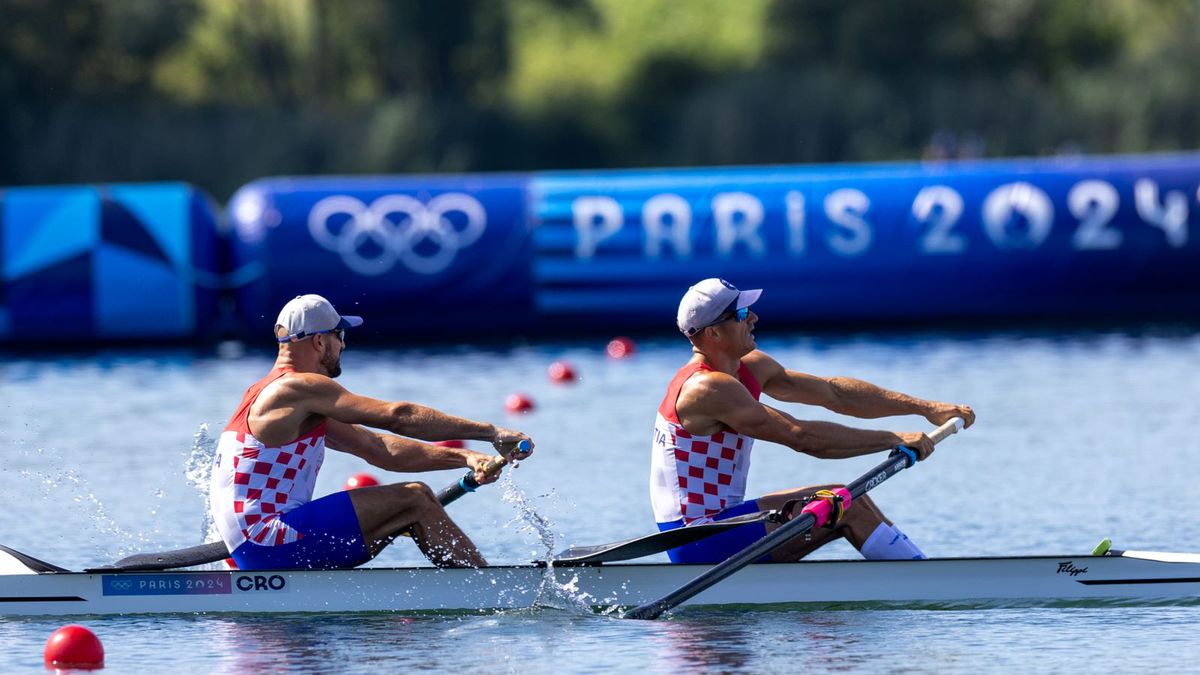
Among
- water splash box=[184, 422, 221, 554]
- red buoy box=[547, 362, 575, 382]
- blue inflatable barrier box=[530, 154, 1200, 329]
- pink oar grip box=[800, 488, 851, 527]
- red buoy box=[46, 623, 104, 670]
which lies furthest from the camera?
blue inflatable barrier box=[530, 154, 1200, 329]

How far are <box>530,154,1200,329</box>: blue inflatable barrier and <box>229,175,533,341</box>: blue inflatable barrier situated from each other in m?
0.40

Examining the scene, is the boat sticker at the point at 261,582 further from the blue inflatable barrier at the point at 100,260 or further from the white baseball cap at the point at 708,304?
the blue inflatable barrier at the point at 100,260

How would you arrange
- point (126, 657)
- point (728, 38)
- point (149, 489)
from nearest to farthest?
point (126, 657)
point (149, 489)
point (728, 38)

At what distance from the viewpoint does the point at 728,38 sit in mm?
55031

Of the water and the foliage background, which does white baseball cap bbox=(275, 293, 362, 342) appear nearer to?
the water

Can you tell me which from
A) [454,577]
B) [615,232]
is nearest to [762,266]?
[615,232]

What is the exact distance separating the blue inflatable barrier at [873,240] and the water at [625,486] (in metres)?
0.54

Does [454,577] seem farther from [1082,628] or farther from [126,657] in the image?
[1082,628]

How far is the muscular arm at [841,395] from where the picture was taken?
11.1 metres

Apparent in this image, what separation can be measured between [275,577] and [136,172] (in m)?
34.3

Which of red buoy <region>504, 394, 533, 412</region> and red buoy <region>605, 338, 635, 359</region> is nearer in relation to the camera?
red buoy <region>504, 394, 533, 412</region>

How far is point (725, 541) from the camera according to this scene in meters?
10.7

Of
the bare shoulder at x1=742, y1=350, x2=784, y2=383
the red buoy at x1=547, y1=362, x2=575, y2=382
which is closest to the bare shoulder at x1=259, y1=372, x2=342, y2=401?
the bare shoulder at x1=742, y1=350, x2=784, y2=383

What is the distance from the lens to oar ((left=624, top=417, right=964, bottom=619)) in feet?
33.8
